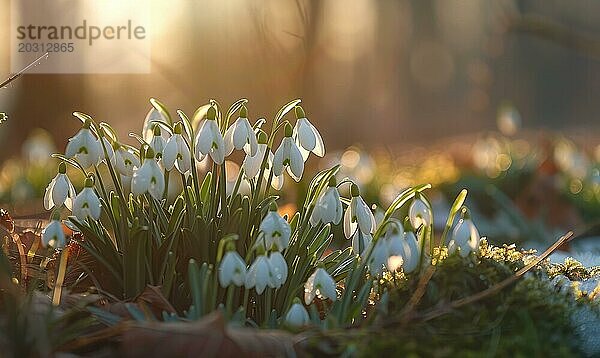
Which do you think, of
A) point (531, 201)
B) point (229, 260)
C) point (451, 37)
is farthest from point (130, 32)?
point (451, 37)

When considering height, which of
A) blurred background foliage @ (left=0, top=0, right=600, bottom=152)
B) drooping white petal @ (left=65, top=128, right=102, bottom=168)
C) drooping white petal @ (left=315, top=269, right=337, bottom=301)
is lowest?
drooping white petal @ (left=315, top=269, right=337, bottom=301)

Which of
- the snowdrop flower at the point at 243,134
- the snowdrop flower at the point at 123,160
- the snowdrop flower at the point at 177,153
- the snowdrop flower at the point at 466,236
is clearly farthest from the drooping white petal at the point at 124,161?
the snowdrop flower at the point at 466,236

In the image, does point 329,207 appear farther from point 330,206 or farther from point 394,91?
point 394,91

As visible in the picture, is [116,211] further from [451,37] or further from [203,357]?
[451,37]

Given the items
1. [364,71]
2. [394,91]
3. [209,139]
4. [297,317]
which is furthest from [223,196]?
[394,91]

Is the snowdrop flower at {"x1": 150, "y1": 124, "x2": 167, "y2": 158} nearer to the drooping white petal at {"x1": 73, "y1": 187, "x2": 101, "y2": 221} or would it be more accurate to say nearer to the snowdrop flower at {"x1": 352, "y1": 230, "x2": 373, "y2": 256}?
the drooping white petal at {"x1": 73, "y1": 187, "x2": 101, "y2": 221}

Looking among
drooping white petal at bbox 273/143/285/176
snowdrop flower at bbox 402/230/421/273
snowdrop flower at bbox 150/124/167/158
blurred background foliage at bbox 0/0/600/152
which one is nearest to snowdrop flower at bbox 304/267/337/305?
snowdrop flower at bbox 402/230/421/273
